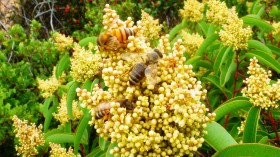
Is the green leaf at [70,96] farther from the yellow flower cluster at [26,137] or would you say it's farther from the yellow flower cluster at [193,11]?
the yellow flower cluster at [193,11]

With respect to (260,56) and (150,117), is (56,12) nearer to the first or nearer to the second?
(260,56)

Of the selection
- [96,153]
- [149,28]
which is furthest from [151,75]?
[149,28]

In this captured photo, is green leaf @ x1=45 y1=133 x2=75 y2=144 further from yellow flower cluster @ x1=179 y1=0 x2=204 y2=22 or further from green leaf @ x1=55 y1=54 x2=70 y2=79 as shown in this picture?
yellow flower cluster @ x1=179 y1=0 x2=204 y2=22

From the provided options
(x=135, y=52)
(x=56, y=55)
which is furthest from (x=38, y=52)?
(x=135, y=52)

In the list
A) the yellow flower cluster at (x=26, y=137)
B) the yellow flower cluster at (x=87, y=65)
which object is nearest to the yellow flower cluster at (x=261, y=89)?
the yellow flower cluster at (x=87, y=65)

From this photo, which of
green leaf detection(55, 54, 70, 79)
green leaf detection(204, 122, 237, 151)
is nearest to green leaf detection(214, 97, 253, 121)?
green leaf detection(204, 122, 237, 151)

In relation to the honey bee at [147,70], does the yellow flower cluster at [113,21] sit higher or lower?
higher
